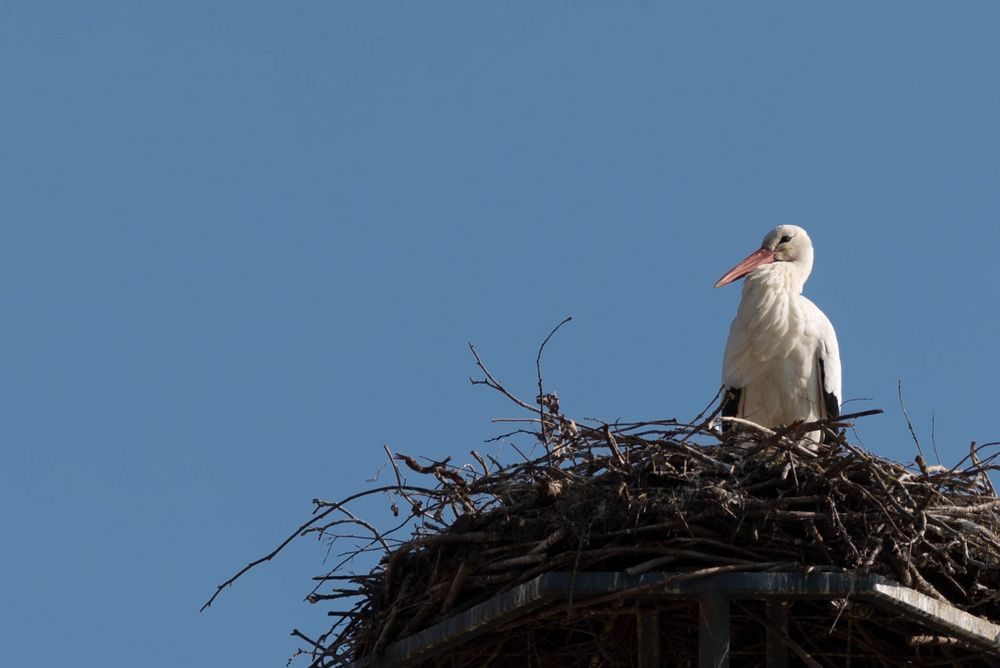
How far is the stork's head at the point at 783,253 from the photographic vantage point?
873 cm

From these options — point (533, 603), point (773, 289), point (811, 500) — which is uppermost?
point (773, 289)

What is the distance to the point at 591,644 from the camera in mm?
5922

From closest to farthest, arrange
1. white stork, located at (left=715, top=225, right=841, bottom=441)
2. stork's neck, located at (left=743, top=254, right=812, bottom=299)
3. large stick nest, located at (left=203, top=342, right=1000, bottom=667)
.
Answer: large stick nest, located at (left=203, top=342, right=1000, bottom=667) < white stork, located at (left=715, top=225, right=841, bottom=441) < stork's neck, located at (left=743, top=254, right=812, bottom=299)

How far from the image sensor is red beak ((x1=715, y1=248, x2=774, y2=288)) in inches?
343

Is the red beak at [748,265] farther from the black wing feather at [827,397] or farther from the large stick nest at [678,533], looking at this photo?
the large stick nest at [678,533]

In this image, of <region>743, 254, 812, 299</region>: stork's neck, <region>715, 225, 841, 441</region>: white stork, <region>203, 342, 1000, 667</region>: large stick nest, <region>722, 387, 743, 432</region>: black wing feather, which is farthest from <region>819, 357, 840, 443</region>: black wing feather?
<region>203, 342, 1000, 667</region>: large stick nest

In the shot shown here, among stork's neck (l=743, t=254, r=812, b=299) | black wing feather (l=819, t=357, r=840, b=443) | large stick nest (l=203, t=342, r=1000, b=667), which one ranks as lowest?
large stick nest (l=203, t=342, r=1000, b=667)

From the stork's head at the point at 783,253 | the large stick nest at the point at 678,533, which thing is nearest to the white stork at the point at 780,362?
the stork's head at the point at 783,253

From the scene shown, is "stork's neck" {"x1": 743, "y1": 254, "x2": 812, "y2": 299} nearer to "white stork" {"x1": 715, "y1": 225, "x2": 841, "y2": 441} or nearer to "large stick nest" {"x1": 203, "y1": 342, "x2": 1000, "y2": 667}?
"white stork" {"x1": 715, "y1": 225, "x2": 841, "y2": 441}

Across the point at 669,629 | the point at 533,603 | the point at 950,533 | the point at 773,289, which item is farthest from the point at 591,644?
the point at 773,289

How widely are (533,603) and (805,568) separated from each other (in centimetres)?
77

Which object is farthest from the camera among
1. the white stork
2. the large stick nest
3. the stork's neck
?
the stork's neck

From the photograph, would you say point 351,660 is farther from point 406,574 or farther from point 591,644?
point 591,644

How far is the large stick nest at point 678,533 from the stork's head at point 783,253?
2.73 metres
